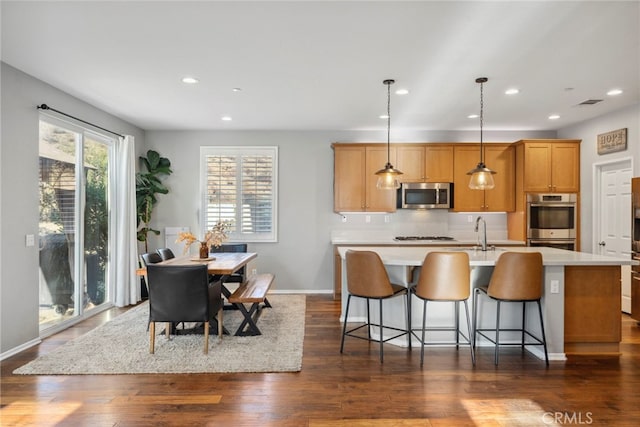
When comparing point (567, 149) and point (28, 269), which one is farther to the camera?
point (567, 149)

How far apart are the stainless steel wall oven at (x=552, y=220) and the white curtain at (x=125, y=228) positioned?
5881 mm

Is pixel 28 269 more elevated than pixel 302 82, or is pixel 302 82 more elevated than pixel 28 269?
pixel 302 82

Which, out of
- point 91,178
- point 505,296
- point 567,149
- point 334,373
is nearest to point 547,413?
point 505,296

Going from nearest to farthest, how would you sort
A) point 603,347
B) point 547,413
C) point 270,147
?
point 547,413, point 603,347, point 270,147

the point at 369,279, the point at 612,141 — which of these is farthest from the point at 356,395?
the point at 612,141

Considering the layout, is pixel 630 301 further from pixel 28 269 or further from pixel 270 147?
pixel 28 269

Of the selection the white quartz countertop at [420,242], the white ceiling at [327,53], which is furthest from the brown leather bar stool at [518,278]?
the white quartz countertop at [420,242]

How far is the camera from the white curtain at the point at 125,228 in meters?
5.10

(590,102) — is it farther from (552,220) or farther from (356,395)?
(356,395)

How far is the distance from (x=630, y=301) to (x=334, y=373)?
13.9ft

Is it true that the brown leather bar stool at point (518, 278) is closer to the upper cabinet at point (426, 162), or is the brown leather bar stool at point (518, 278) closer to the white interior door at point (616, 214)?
the white interior door at point (616, 214)

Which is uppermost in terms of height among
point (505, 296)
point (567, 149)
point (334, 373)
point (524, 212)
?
point (567, 149)

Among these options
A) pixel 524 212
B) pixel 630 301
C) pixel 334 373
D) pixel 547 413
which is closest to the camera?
pixel 547 413

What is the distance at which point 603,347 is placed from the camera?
3.39m
